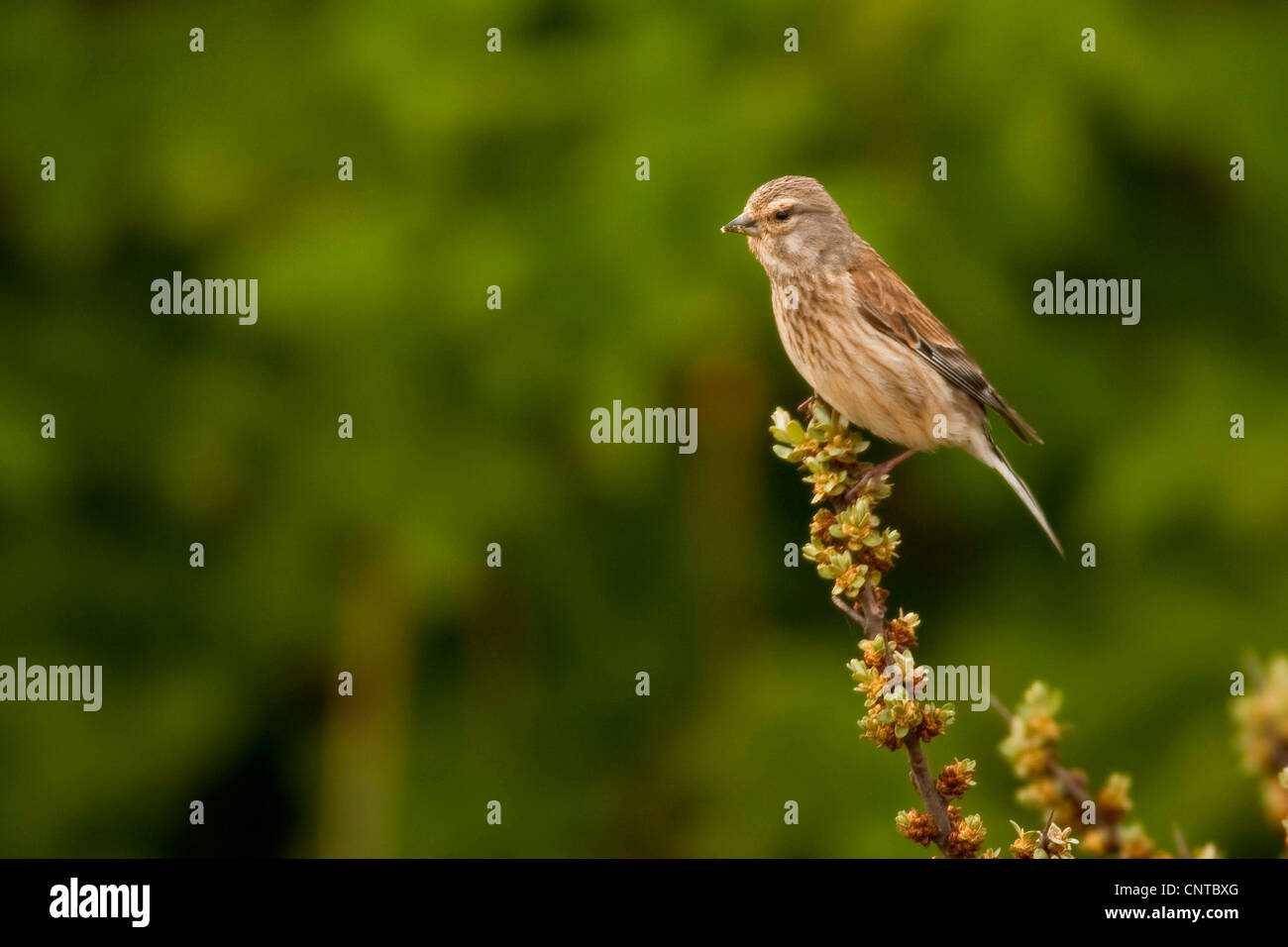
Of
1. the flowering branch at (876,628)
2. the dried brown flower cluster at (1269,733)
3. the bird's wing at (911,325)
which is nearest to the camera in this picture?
the dried brown flower cluster at (1269,733)

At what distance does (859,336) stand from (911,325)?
1.37 ft

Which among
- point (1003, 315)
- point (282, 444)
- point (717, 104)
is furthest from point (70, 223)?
point (1003, 315)

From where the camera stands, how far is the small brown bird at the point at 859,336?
6621 millimetres

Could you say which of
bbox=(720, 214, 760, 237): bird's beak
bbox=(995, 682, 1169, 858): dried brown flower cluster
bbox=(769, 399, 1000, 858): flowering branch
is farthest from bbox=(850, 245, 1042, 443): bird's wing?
bbox=(995, 682, 1169, 858): dried brown flower cluster

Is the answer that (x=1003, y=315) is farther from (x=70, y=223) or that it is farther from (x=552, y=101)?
(x=70, y=223)

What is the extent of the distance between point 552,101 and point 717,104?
0.93 m

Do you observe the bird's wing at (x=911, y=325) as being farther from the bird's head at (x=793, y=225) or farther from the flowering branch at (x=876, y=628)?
the flowering branch at (x=876, y=628)

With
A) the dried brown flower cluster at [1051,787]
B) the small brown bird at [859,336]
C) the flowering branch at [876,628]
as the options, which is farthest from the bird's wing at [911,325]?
the dried brown flower cluster at [1051,787]

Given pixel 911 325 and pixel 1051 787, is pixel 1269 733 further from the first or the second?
pixel 911 325

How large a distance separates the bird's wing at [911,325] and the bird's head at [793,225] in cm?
21

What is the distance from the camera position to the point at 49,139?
9664 millimetres

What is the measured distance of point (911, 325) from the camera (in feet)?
23.4

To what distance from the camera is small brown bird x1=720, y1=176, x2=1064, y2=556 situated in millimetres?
6621

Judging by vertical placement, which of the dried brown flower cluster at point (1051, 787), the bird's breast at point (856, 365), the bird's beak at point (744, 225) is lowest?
the dried brown flower cluster at point (1051, 787)
